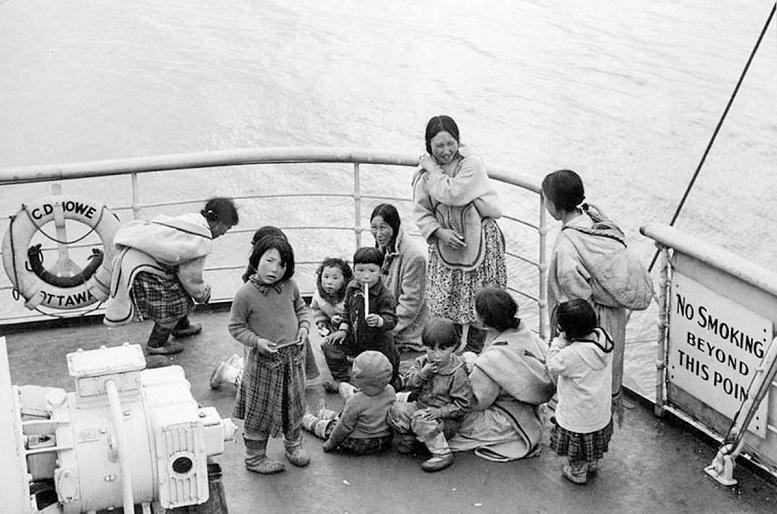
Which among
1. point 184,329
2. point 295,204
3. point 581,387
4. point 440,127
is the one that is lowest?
point 295,204

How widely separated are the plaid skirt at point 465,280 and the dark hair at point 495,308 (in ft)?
2.00

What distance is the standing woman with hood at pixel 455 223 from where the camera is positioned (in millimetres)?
4535

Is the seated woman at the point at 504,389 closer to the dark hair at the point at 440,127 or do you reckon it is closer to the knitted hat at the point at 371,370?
the knitted hat at the point at 371,370

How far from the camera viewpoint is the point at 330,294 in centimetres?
484

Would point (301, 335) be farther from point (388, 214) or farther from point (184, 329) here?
point (184, 329)

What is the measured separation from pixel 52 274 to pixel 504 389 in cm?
225

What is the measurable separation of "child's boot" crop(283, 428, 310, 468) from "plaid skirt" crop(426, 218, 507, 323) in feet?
3.07

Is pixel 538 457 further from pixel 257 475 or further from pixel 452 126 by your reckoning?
pixel 452 126

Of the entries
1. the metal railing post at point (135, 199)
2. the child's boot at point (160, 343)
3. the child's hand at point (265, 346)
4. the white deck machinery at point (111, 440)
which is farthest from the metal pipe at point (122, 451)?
the metal railing post at point (135, 199)

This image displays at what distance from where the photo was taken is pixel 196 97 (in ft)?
49.3

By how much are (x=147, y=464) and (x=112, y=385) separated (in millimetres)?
189

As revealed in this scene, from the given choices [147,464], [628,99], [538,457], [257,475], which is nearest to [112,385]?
[147,464]

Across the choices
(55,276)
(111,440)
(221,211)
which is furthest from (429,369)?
(55,276)

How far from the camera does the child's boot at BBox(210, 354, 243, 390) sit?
4.61 metres
